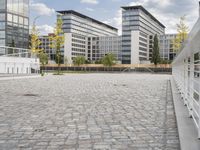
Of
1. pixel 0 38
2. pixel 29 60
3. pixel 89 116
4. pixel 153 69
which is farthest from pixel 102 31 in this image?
pixel 89 116

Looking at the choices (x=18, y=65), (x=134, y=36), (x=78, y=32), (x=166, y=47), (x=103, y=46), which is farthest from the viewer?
(x=103, y=46)

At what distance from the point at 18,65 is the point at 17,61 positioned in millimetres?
615

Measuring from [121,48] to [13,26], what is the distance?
94.1 m

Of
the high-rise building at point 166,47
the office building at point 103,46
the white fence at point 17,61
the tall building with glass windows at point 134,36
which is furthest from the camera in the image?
the office building at point 103,46

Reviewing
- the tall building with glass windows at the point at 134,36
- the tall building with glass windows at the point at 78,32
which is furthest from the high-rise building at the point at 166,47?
the tall building with glass windows at the point at 78,32

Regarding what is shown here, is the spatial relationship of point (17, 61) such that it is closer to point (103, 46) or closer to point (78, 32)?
point (78, 32)

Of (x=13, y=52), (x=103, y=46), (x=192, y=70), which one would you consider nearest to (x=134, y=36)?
(x=103, y=46)

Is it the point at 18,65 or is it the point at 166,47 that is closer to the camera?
the point at 18,65

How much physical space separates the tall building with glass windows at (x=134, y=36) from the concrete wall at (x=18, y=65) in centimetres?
9815

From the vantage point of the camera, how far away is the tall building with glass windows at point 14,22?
51.7 m

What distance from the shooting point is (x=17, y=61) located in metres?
35.8

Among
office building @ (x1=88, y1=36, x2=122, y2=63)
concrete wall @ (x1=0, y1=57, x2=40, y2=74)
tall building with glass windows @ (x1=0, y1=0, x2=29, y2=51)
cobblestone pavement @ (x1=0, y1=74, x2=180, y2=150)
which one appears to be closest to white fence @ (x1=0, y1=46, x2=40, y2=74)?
concrete wall @ (x1=0, y1=57, x2=40, y2=74)

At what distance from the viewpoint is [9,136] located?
568 cm

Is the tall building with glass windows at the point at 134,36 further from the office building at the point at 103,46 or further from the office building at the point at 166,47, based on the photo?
the office building at the point at 103,46
